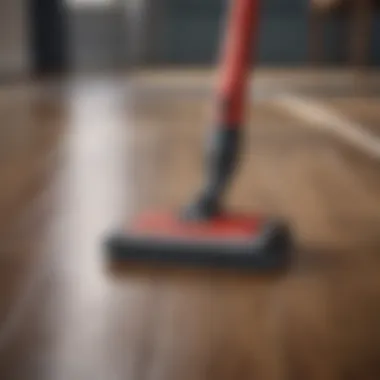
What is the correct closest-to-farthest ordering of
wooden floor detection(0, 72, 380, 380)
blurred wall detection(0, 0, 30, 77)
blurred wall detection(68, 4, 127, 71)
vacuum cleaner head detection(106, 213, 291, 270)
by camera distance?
wooden floor detection(0, 72, 380, 380)
vacuum cleaner head detection(106, 213, 291, 270)
blurred wall detection(0, 0, 30, 77)
blurred wall detection(68, 4, 127, 71)

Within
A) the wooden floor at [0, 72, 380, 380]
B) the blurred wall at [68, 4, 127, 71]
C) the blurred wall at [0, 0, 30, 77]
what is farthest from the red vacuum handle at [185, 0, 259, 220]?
the blurred wall at [68, 4, 127, 71]

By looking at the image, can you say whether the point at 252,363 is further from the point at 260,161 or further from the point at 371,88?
the point at 371,88

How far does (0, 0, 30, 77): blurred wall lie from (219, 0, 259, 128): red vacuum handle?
4630mm

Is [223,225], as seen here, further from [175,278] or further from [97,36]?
[97,36]

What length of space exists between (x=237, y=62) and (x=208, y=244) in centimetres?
19

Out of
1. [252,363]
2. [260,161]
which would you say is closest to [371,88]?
[260,161]

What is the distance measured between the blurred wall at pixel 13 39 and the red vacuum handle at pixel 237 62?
4.63 meters

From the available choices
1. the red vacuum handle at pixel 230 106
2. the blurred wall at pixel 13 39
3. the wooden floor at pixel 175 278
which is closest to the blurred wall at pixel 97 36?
the blurred wall at pixel 13 39

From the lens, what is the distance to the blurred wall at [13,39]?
18.6 ft

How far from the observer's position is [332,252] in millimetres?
1071

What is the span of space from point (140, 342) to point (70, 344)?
0.05 metres

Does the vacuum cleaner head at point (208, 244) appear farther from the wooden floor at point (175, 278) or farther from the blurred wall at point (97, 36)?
the blurred wall at point (97, 36)

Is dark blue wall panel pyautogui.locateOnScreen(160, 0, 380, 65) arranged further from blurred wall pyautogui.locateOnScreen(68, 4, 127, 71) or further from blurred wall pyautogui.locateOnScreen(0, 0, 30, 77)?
blurred wall pyautogui.locateOnScreen(68, 4, 127, 71)

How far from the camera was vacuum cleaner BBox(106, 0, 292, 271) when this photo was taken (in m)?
1.01
